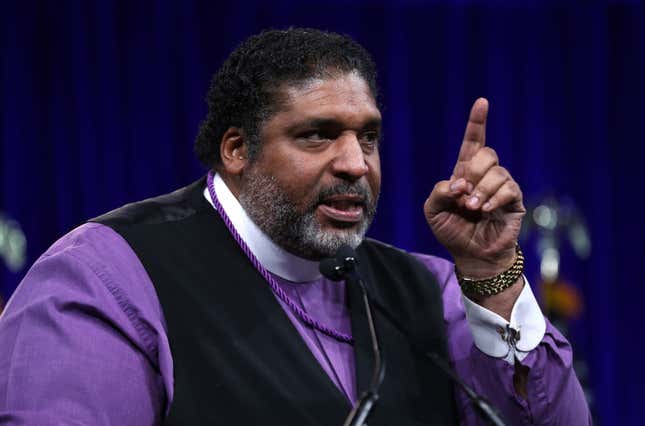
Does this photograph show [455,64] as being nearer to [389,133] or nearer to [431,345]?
[389,133]

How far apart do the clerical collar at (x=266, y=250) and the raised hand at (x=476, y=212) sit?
28cm

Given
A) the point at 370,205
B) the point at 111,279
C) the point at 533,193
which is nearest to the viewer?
the point at 111,279

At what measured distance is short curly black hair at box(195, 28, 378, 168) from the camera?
1847mm

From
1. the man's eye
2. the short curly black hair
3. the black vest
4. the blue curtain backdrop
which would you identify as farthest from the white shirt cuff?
the blue curtain backdrop

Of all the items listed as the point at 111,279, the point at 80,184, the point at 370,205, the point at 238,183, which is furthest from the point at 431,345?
the point at 80,184

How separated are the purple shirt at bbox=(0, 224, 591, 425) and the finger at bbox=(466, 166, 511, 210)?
0.95 ft

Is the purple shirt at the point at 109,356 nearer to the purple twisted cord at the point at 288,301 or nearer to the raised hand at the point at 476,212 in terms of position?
the purple twisted cord at the point at 288,301

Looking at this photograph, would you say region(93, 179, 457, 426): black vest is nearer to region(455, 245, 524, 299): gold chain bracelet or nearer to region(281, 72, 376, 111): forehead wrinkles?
region(455, 245, 524, 299): gold chain bracelet

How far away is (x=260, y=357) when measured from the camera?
167 centimetres

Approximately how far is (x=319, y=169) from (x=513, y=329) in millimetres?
470

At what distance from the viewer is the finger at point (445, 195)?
1719 millimetres

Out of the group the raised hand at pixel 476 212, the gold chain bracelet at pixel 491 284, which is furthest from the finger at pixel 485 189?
the gold chain bracelet at pixel 491 284

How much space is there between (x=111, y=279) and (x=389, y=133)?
3251 mm

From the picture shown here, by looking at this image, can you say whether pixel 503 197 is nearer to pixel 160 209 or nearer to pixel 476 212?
pixel 476 212
